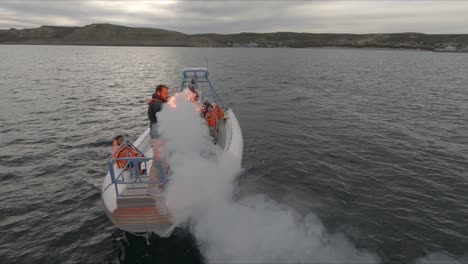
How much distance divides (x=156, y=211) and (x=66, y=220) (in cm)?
396

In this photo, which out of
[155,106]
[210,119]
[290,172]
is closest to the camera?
[155,106]

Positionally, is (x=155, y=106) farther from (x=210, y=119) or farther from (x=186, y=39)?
(x=186, y=39)

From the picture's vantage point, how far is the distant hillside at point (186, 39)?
504 feet

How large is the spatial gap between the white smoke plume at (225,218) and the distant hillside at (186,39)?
536 ft

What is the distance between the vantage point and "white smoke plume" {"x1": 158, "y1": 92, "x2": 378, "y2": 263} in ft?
22.1

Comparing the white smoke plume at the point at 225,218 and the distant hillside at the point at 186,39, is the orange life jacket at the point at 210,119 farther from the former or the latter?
the distant hillside at the point at 186,39

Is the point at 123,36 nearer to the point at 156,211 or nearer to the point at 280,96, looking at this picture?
the point at 280,96

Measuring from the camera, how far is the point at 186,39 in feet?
575

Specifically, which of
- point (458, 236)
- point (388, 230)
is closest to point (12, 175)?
point (388, 230)

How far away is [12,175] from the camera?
1128 cm

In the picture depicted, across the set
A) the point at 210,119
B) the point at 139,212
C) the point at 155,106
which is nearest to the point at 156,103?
the point at 155,106

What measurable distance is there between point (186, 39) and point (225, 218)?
180 metres

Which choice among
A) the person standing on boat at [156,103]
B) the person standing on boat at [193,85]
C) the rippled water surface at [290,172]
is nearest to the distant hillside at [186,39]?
the rippled water surface at [290,172]

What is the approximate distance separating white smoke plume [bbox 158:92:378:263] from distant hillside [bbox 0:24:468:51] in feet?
536
